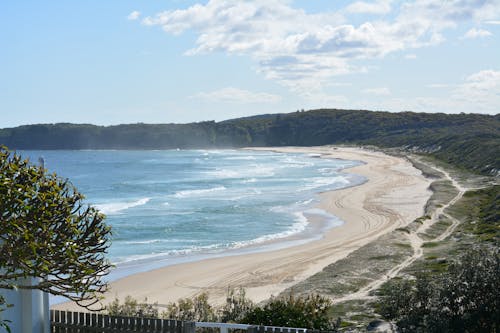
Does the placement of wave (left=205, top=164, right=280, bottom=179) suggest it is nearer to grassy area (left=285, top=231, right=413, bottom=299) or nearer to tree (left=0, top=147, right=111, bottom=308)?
grassy area (left=285, top=231, right=413, bottom=299)

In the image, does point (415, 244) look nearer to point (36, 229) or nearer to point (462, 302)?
point (462, 302)

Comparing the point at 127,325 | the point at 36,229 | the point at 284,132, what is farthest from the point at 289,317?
the point at 284,132

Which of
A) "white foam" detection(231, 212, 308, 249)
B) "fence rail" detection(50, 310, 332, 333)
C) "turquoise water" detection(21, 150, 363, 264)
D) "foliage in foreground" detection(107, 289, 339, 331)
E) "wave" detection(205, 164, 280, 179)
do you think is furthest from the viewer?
"wave" detection(205, 164, 280, 179)

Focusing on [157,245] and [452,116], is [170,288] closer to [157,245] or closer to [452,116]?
[157,245]

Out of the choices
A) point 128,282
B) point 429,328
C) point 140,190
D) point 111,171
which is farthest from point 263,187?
point 429,328

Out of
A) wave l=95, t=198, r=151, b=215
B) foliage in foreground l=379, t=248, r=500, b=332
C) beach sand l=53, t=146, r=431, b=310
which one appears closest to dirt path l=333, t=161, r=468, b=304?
beach sand l=53, t=146, r=431, b=310

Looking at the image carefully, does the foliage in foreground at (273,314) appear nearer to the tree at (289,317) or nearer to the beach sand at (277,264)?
the tree at (289,317)
